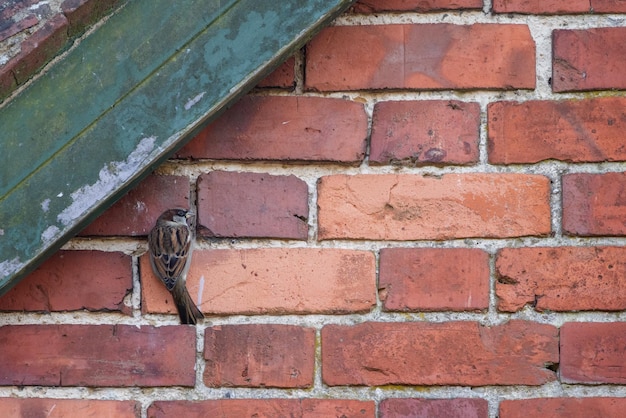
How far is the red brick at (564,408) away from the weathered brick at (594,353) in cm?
3

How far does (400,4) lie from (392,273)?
0.48m

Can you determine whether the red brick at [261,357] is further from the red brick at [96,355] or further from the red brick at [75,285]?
the red brick at [75,285]

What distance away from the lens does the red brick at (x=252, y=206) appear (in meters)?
1.45

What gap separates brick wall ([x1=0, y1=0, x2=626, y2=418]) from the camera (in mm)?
1418

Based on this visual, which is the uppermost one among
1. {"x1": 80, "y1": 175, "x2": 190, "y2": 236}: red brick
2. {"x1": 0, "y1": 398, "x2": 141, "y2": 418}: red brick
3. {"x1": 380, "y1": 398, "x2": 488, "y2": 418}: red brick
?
{"x1": 80, "y1": 175, "x2": 190, "y2": 236}: red brick

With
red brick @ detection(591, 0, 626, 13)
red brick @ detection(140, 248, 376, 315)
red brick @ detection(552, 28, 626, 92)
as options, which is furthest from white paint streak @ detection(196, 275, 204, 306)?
red brick @ detection(591, 0, 626, 13)

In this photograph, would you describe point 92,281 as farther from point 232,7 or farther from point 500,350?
point 500,350

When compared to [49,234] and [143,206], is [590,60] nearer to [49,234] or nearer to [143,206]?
[143,206]

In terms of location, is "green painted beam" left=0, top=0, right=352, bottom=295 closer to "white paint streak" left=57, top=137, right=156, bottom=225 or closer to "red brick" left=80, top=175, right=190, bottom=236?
"white paint streak" left=57, top=137, right=156, bottom=225

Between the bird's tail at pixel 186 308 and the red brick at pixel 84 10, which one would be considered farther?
the bird's tail at pixel 186 308

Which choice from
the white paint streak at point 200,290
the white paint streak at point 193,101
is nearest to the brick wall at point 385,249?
the white paint streak at point 200,290

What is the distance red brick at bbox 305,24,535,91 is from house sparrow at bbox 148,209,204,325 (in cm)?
33

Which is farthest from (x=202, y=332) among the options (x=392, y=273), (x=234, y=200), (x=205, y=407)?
(x=392, y=273)

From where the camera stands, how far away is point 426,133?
4.79 feet
